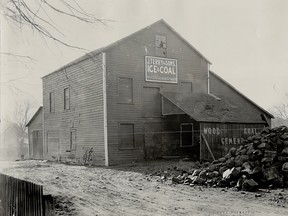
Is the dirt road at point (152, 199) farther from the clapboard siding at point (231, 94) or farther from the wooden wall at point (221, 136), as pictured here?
the clapboard siding at point (231, 94)

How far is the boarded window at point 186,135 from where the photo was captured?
2289 centimetres

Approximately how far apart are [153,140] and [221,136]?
439 cm

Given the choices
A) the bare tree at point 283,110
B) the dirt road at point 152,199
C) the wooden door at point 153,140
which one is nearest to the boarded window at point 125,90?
the wooden door at point 153,140

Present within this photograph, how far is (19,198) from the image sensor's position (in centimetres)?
664

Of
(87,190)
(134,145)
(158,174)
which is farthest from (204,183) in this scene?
(134,145)

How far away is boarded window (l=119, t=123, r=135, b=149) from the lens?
2117cm

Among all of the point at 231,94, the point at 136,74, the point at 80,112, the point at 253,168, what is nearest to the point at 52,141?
the point at 80,112

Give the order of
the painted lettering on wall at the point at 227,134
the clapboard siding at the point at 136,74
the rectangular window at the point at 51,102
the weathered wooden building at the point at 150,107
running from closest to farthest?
the painted lettering on wall at the point at 227,134 < the weathered wooden building at the point at 150,107 < the clapboard siding at the point at 136,74 < the rectangular window at the point at 51,102

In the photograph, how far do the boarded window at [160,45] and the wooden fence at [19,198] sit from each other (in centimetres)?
1734

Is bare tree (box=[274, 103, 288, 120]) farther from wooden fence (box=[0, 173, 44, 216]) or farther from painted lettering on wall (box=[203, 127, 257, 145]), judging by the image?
wooden fence (box=[0, 173, 44, 216])

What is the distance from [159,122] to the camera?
22.8 metres

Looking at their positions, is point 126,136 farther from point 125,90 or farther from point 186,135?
point 186,135

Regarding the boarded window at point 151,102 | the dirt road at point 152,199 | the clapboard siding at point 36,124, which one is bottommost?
the dirt road at point 152,199

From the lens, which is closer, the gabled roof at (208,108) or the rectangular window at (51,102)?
the gabled roof at (208,108)
